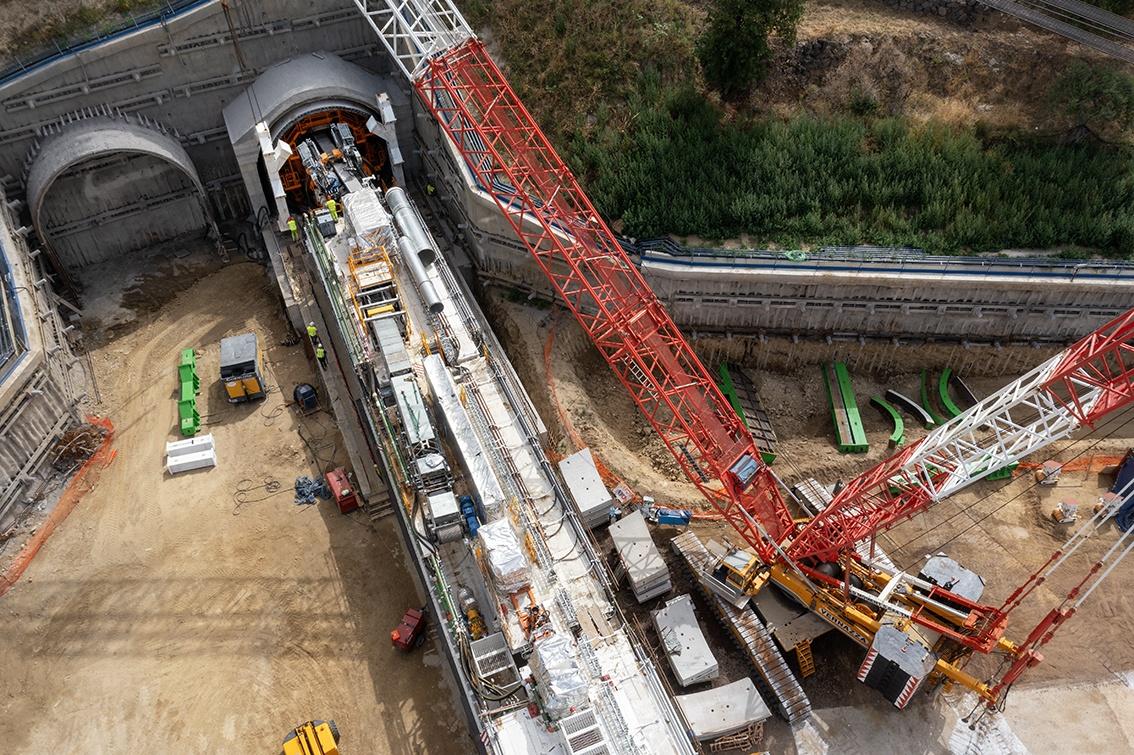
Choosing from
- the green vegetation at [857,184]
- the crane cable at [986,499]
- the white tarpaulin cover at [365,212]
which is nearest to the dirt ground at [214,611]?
the white tarpaulin cover at [365,212]

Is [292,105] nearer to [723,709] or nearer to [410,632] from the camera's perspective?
[410,632]

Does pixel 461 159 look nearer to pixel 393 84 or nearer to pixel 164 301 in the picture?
pixel 393 84

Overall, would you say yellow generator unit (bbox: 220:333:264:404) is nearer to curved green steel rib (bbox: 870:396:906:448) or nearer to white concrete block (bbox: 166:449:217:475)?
white concrete block (bbox: 166:449:217:475)

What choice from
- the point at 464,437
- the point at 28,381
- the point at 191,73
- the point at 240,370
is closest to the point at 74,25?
the point at 191,73

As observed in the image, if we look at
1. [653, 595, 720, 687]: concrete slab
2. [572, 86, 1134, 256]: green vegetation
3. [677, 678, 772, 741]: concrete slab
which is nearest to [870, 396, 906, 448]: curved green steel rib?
[572, 86, 1134, 256]: green vegetation

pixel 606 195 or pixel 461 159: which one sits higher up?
pixel 461 159

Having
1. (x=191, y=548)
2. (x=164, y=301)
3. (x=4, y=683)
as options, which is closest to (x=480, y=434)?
(x=191, y=548)
